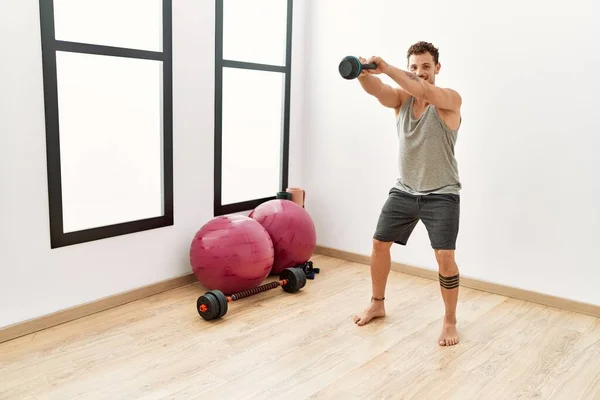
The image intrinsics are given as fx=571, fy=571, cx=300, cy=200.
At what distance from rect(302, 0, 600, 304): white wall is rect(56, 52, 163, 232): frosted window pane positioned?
1.31 meters

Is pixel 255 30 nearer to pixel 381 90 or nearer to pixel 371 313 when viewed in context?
pixel 381 90

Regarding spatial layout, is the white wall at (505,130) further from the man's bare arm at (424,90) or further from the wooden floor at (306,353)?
the man's bare arm at (424,90)

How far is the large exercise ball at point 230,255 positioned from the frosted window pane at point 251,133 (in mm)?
607

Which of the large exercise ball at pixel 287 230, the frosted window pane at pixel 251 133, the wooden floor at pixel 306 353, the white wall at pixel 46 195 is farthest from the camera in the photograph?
the frosted window pane at pixel 251 133

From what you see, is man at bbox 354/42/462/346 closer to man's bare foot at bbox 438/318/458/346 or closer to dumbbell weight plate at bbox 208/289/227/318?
man's bare foot at bbox 438/318/458/346

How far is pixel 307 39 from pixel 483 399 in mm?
2669

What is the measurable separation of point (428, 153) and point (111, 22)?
1.67 metres

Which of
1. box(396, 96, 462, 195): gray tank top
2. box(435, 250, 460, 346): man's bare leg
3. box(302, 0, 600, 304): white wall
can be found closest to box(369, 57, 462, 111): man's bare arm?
box(396, 96, 462, 195): gray tank top

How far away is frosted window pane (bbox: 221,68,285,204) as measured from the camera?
3.58 meters

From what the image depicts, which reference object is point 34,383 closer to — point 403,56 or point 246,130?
point 246,130

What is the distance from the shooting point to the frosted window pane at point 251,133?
3.58m

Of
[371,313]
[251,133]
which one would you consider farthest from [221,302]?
[251,133]

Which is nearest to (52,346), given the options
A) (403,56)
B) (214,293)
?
(214,293)

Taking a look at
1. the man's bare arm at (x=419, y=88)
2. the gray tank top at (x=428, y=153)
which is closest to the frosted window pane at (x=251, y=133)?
the gray tank top at (x=428, y=153)
